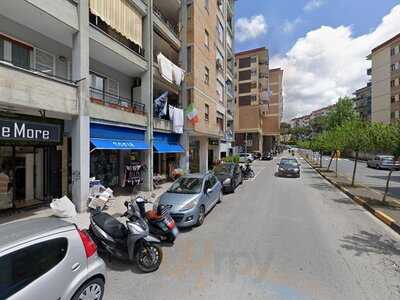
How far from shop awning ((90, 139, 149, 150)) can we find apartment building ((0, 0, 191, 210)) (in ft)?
0.20

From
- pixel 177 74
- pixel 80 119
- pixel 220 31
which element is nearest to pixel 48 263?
pixel 80 119

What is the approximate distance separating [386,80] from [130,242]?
209 ft

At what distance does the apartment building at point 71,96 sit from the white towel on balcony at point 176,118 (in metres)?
1.56

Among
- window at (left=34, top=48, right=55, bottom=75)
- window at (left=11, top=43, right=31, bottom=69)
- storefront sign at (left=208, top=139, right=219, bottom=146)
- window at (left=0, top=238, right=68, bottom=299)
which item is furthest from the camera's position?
storefront sign at (left=208, top=139, right=219, bottom=146)

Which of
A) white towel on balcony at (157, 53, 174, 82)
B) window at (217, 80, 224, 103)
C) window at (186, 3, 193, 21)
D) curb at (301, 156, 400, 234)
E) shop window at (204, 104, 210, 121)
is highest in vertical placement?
window at (186, 3, 193, 21)

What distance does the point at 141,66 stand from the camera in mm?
13828

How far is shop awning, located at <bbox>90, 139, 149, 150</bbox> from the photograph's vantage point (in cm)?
1061

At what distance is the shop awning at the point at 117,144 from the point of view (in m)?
10.6

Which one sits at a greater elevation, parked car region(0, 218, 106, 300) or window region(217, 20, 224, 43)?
window region(217, 20, 224, 43)

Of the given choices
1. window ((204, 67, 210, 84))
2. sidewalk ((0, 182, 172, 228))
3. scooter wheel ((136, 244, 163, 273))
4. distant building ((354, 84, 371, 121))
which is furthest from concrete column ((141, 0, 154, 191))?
distant building ((354, 84, 371, 121))

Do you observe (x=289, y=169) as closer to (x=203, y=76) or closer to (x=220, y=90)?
(x=203, y=76)

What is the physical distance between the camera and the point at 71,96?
367 inches

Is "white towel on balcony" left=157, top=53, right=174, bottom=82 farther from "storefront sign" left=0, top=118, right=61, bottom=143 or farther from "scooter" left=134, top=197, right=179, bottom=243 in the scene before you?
"scooter" left=134, top=197, right=179, bottom=243

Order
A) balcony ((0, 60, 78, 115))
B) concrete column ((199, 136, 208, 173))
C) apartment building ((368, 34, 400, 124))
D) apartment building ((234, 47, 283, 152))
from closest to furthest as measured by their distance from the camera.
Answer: balcony ((0, 60, 78, 115))
concrete column ((199, 136, 208, 173))
apartment building ((368, 34, 400, 124))
apartment building ((234, 47, 283, 152))
